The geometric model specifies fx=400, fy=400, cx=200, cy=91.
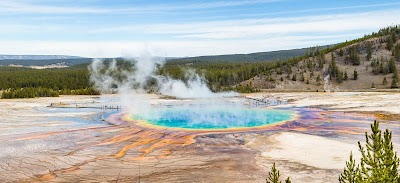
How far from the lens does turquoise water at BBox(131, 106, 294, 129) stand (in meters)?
28.6

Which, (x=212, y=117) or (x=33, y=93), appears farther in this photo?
(x=33, y=93)

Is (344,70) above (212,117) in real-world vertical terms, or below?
above

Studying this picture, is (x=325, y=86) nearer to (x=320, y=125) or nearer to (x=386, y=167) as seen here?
(x=320, y=125)

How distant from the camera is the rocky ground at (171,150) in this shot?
1583 centimetres

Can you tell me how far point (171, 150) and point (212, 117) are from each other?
531 inches

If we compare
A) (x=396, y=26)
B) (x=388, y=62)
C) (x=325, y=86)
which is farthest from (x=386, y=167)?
(x=396, y=26)

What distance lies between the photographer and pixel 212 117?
109ft

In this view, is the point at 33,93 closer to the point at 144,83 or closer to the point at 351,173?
the point at 144,83

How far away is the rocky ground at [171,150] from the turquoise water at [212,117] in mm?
2244

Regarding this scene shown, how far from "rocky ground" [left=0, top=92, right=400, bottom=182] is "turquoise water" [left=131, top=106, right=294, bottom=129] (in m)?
2.24

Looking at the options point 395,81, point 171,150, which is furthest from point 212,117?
point 395,81

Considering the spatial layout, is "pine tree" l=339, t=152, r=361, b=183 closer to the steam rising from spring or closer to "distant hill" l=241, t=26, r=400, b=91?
the steam rising from spring

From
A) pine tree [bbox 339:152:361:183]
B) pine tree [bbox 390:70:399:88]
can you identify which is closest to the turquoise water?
pine tree [bbox 339:152:361:183]

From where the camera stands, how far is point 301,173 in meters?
15.7
